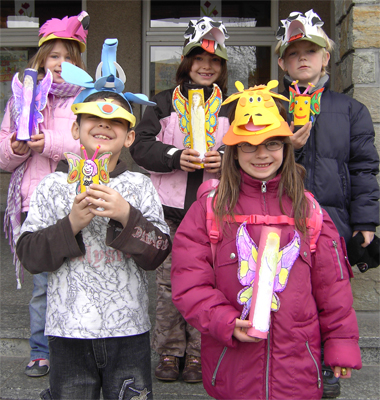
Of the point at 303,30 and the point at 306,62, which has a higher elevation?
the point at 303,30

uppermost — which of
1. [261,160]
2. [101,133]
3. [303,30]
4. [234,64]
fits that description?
[234,64]

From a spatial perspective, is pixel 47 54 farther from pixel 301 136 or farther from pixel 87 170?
pixel 301 136

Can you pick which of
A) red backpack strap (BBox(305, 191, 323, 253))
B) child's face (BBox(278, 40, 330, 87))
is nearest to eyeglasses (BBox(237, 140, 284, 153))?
red backpack strap (BBox(305, 191, 323, 253))

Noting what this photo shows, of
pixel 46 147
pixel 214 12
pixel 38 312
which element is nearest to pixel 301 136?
pixel 46 147

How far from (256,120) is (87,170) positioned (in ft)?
2.29

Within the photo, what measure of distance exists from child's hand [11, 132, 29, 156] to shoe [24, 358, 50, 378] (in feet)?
4.25

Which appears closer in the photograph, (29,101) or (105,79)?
(105,79)

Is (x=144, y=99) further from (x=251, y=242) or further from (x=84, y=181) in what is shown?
(x=251, y=242)

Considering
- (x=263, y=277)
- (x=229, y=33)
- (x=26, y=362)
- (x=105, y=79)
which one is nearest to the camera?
(x=263, y=277)

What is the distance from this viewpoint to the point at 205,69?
2.77 metres

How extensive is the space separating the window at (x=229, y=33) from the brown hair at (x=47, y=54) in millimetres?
3269

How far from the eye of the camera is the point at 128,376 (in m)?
1.93

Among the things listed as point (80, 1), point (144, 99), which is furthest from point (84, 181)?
point (80, 1)

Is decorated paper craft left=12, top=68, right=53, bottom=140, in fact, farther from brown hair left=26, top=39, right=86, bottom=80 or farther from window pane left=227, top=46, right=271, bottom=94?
window pane left=227, top=46, right=271, bottom=94
